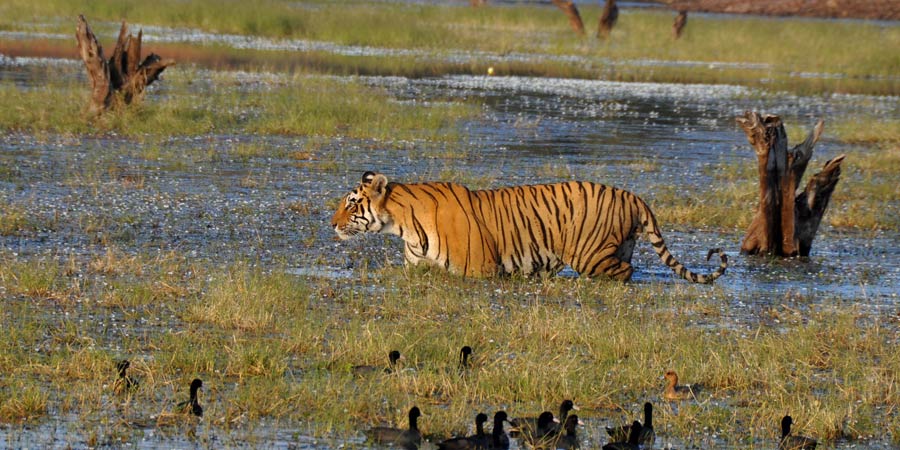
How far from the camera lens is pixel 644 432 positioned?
287 inches

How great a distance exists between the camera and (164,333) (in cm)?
928

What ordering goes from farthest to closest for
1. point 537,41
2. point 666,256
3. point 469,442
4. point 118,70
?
point 537,41 < point 118,70 < point 666,256 < point 469,442

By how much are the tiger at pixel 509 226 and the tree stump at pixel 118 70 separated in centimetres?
945

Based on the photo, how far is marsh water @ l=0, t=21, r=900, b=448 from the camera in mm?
12016

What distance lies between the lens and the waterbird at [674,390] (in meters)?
8.26

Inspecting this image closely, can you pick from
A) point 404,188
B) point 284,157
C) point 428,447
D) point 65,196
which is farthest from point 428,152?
point 428,447

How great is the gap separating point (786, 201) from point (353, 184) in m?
5.41

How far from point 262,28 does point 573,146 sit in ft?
75.7

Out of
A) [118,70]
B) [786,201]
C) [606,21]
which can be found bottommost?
[786,201]

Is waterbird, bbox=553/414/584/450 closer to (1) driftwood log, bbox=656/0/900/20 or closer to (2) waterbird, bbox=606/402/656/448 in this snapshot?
(2) waterbird, bbox=606/402/656/448

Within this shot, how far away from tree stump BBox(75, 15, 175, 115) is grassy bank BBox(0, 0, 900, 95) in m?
10.2

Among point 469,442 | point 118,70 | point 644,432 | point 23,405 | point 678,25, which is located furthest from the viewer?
point 678,25

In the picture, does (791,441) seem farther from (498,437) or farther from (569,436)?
(498,437)

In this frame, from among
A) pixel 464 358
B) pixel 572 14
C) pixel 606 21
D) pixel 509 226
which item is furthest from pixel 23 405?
pixel 572 14
